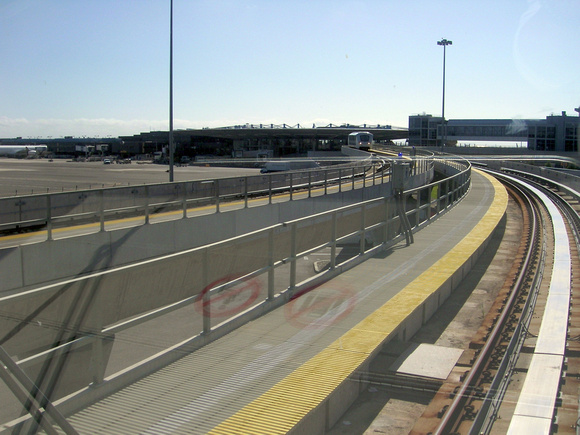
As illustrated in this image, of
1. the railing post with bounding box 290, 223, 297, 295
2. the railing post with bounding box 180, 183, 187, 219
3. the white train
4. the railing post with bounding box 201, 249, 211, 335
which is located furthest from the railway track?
the white train

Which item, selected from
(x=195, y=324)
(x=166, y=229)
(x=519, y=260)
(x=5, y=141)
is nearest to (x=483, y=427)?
(x=195, y=324)

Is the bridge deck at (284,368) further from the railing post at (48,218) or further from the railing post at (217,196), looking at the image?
the railing post at (217,196)

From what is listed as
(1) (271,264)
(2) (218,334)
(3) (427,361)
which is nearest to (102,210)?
(1) (271,264)

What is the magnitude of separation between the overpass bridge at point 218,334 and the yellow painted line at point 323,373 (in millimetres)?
16

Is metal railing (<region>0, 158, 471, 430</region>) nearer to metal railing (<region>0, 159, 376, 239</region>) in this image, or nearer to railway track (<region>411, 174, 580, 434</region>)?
railway track (<region>411, 174, 580, 434</region>)

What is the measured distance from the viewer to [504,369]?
22.3 feet

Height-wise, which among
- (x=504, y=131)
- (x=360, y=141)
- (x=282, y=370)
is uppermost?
(x=504, y=131)

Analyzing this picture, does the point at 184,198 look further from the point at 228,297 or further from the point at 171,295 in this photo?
the point at 171,295

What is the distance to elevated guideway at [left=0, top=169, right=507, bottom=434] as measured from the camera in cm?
465

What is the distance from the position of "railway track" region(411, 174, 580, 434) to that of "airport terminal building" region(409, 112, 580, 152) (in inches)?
2994

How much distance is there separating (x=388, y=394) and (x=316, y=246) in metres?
3.06

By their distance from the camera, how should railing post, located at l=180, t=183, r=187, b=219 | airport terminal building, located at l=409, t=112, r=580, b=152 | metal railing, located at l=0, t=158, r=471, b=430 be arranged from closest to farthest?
metal railing, located at l=0, t=158, r=471, b=430
railing post, located at l=180, t=183, r=187, b=219
airport terminal building, located at l=409, t=112, r=580, b=152

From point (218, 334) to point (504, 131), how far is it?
102 metres

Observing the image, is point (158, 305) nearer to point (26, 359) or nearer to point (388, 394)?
point (26, 359)
